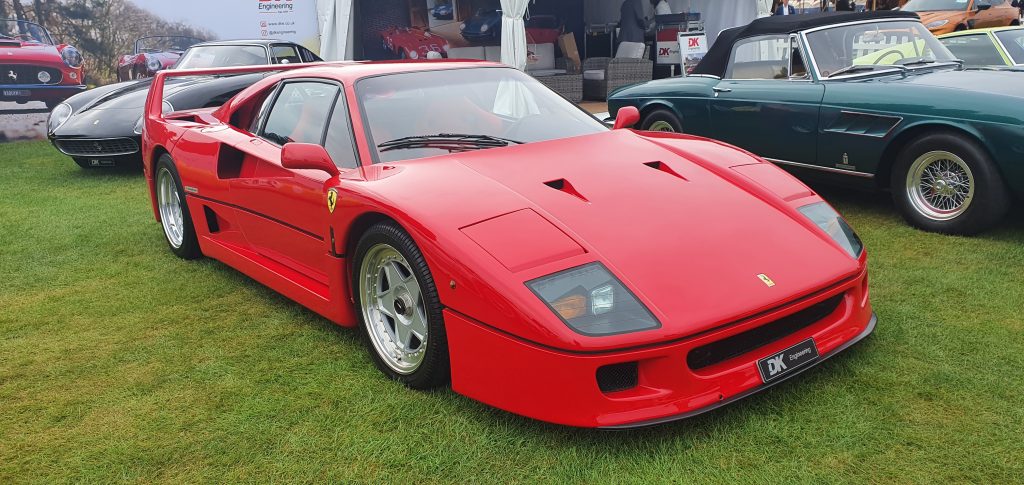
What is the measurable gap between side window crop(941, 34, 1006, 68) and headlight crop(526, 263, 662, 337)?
5.29 metres

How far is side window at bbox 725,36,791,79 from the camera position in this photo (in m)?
5.16

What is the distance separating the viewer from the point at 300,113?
3.37m

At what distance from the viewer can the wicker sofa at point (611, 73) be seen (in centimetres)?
1141

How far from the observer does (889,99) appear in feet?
14.2

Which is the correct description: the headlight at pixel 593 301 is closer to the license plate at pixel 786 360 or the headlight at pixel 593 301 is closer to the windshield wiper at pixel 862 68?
the license plate at pixel 786 360

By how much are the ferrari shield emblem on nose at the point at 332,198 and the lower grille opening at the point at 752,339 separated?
1.40 m

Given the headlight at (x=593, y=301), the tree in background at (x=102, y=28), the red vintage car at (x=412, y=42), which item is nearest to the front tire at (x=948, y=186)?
the headlight at (x=593, y=301)

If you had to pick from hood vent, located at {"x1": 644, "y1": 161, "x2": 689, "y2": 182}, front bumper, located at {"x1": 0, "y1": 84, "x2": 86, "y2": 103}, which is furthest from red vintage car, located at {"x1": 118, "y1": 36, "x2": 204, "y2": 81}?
hood vent, located at {"x1": 644, "y1": 161, "x2": 689, "y2": 182}

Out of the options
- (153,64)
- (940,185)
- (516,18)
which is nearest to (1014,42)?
(940,185)

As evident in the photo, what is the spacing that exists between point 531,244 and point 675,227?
0.50 metres

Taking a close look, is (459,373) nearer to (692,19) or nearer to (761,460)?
(761,460)

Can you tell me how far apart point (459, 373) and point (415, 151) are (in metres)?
0.99

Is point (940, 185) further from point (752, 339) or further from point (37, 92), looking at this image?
point (37, 92)

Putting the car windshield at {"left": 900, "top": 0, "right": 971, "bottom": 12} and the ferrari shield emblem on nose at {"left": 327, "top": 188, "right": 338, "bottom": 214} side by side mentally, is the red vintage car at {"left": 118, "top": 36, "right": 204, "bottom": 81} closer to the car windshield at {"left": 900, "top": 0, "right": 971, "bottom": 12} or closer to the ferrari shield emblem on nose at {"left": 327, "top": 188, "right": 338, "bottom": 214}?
the ferrari shield emblem on nose at {"left": 327, "top": 188, "right": 338, "bottom": 214}
